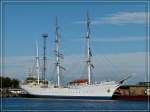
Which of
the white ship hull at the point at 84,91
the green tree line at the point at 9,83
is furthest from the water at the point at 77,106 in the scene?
the green tree line at the point at 9,83

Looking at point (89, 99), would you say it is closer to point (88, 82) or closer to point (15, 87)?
point (88, 82)

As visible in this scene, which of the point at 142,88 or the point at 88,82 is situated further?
the point at 142,88

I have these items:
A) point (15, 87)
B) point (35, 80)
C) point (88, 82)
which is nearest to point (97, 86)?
point (88, 82)

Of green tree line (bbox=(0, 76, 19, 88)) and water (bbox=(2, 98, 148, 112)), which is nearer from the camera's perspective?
water (bbox=(2, 98, 148, 112))

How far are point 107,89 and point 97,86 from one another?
224cm

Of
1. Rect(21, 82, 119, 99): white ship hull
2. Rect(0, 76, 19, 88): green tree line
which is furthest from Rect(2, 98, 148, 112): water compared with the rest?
Rect(0, 76, 19, 88): green tree line

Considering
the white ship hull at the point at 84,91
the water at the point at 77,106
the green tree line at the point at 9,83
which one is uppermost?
the green tree line at the point at 9,83

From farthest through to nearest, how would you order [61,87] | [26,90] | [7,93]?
[7,93], [26,90], [61,87]

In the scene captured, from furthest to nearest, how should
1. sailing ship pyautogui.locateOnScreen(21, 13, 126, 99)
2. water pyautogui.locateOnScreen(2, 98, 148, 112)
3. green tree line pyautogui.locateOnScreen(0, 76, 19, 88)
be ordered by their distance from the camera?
green tree line pyautogui.locateOnScreen(0, 76, 19, 88) < sailing ship pyautogui.locateOnScreen(21, 13, 126, 99) < water pyautogui.locateOnScreen(2, 98, 148, 112)

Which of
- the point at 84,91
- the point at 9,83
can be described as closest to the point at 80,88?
the point at 84,91

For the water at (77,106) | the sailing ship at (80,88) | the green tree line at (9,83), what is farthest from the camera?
the green tree line at (9,83)

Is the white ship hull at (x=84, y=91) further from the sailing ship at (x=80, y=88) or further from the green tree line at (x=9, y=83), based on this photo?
the green tree line at (x=9, y=83)

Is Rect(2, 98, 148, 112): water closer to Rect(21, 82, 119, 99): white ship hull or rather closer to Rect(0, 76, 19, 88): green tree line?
Rect(21, 82, 119, 99): white ship hull

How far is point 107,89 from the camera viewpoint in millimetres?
111812
